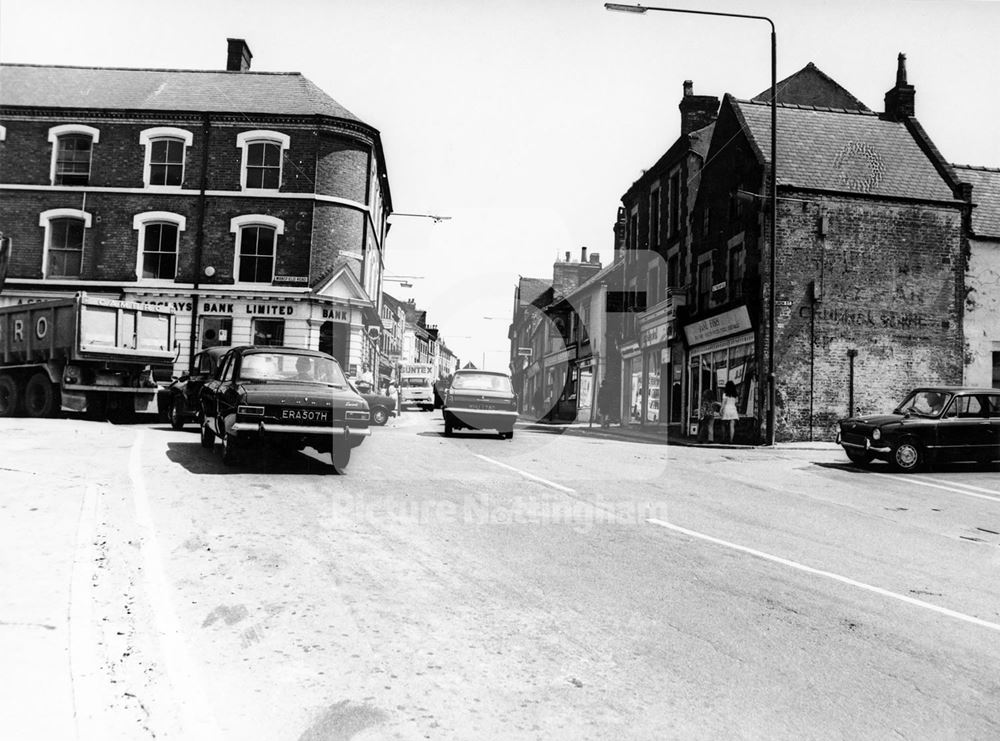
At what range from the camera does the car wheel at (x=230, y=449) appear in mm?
10328

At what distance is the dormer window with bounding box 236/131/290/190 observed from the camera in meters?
32.1

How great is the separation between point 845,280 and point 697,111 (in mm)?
12249

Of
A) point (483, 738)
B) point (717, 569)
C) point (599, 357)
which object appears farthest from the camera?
point (599, 357)

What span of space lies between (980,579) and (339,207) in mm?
29450

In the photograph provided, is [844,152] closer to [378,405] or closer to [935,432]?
[935,432]

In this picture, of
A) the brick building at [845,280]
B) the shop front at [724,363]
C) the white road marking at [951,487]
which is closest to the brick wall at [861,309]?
the brick building at [845,280]

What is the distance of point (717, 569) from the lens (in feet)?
20.6

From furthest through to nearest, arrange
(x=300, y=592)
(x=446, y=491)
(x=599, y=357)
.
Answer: (x=599, y=357)
(x=446, y=491)
(x=300, y=592)

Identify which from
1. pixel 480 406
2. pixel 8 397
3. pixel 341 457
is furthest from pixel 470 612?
→ pixel 8 397

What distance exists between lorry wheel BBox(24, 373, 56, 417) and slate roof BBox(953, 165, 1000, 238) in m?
25.6

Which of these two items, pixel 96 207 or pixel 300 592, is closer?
pixel 300 592

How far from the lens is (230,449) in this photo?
1048cm

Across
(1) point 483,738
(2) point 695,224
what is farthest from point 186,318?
(1) point 483,738

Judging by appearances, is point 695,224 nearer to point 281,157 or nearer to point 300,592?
point 281,157
